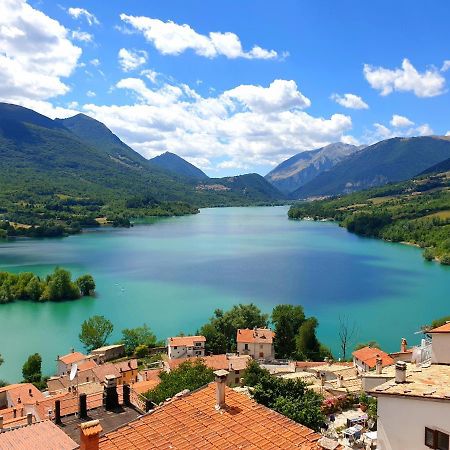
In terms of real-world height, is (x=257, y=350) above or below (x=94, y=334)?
below

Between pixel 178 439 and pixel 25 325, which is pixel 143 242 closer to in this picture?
pixel 25 325

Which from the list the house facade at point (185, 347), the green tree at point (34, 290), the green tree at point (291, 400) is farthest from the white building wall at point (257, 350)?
the green tree at point (34, 290)

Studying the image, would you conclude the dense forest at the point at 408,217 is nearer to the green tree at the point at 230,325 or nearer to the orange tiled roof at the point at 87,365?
the green tree at the point at 230,325

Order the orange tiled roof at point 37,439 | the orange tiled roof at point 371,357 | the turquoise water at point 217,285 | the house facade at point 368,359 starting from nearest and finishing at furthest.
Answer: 1. the orange tiled roof at point 37,439
2. the house facade at point 368,359
3. the orange tiled roof at point 371,357
4. the turquoise water at point 217,285

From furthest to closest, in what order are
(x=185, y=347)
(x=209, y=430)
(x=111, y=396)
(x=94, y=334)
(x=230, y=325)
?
(x=94, y=334) → (x=230, y=325) → (x=185, y=347) → (x=111, y=396) → (x=209, y=430)

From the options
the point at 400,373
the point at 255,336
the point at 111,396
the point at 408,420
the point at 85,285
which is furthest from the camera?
the point at 85,285

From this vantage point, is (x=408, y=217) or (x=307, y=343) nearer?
(x=307, y=343)

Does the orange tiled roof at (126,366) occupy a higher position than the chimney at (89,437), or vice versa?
the chimney at (89,437)

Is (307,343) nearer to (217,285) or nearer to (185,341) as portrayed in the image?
(185,341)

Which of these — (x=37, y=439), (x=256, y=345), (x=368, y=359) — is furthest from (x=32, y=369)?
(x=37, y=439)
